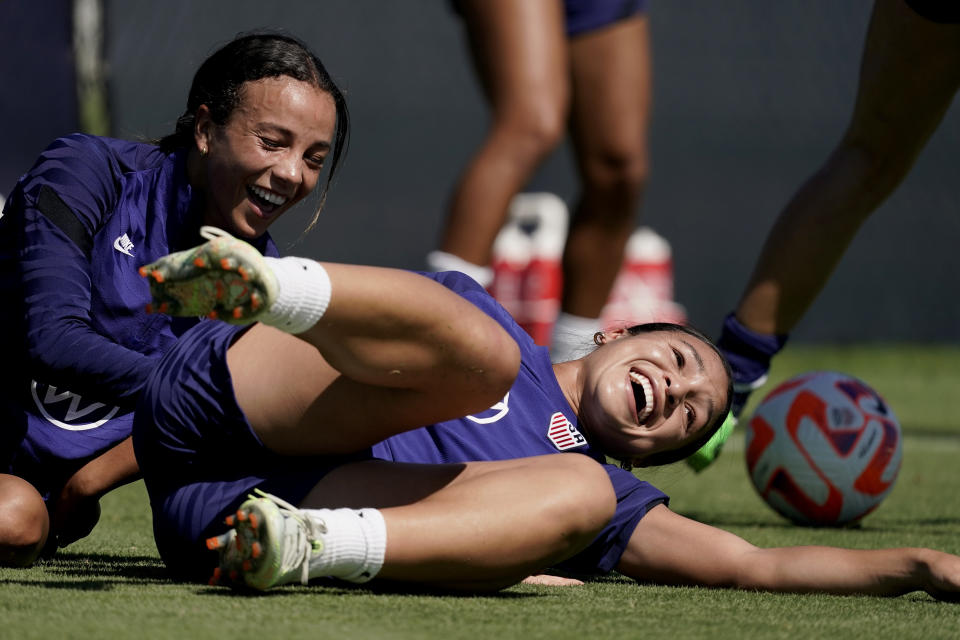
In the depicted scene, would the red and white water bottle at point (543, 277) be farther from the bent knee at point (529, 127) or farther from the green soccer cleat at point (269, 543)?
Result: the green soccer cleat at point (269, 543)

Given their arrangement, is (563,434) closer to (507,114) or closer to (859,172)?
(507,114)

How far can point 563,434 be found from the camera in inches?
92.8

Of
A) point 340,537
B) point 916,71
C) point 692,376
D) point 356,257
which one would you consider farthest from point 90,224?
point 356,257

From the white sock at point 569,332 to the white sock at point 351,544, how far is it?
1.90m

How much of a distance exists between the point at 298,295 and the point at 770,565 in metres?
0.97

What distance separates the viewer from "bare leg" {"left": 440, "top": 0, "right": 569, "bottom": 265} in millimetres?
3410

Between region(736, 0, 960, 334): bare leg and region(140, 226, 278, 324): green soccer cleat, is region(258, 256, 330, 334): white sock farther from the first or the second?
region(736, 0, 960, 334): bare leg

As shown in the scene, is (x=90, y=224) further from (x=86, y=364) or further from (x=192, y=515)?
(x=192, y=515)

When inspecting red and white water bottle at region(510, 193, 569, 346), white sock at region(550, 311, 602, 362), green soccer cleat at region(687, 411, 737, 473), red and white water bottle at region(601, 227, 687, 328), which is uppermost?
green soccer cleat at region(687, 411, 737, 473)

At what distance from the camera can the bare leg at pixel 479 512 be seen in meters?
1.87

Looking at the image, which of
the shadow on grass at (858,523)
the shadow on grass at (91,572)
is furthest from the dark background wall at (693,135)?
the shadow on grass at (91,572)

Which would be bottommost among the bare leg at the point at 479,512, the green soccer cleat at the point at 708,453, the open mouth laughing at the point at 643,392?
the green soccer cleat at the point at 708,453

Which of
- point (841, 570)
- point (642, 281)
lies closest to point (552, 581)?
point (841, 570)

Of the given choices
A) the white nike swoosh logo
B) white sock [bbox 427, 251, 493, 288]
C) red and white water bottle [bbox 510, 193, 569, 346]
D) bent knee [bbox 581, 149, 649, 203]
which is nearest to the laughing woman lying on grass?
the white nike swoosh logo
